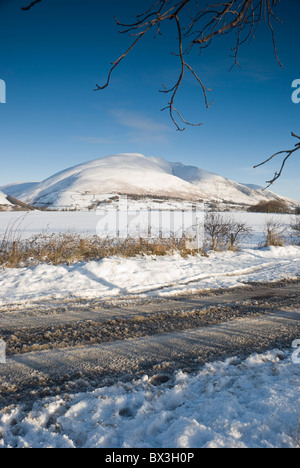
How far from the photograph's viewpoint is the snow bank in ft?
21.2

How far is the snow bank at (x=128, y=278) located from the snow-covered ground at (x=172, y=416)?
149 inches

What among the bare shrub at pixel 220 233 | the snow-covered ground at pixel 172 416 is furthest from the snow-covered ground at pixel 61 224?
the snow-covered ground at pixel 172 416

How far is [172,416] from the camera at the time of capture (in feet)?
6.99

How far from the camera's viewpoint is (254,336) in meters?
3.82

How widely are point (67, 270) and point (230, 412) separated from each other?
6.54m

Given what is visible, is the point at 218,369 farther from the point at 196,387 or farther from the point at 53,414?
the point at 53,414

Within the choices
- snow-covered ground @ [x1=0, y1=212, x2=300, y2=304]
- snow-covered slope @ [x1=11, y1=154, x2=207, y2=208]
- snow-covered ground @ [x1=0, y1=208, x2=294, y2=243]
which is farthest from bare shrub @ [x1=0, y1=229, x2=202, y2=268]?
snow-covered slope @ [x1=11, y1=154, x2=207, y2=208]

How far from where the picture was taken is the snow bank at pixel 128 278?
6.46 meters

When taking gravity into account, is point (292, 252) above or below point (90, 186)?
below

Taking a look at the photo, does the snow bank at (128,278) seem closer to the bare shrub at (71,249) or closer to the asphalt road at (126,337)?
the bare shrub at (71,249)

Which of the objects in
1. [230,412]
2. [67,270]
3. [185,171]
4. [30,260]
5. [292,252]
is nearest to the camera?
[230,412]

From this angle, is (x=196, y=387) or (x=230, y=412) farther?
(x=196, y=387)

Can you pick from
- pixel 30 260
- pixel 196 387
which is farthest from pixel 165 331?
pixel 30 260

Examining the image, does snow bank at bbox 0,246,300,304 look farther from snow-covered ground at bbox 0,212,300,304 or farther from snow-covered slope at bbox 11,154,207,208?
snow-covered slope at bbox 11,154,207,208
